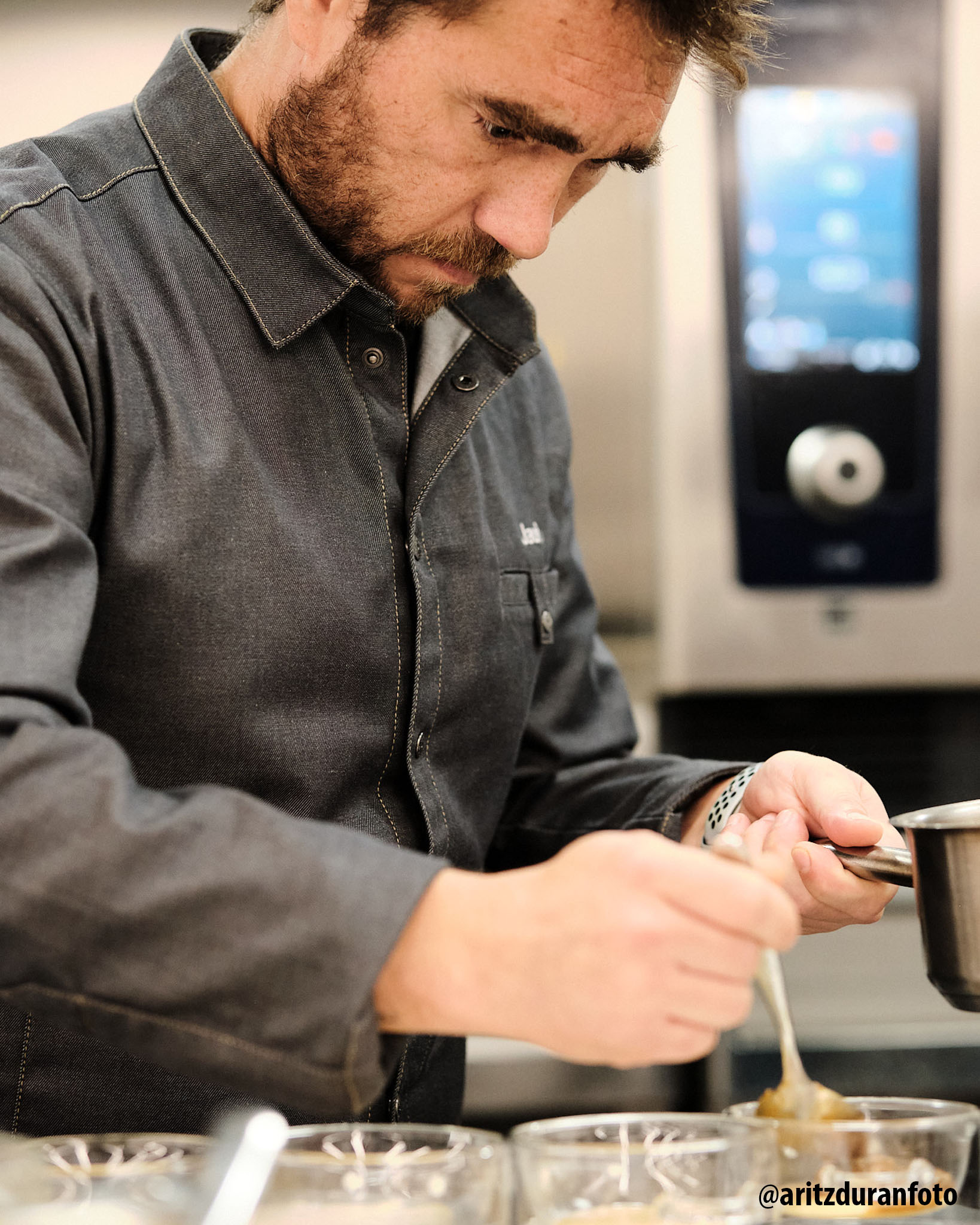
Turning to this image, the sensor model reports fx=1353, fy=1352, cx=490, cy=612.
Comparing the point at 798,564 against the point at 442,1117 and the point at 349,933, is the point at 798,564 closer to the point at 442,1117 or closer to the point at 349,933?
the point at 442,1117

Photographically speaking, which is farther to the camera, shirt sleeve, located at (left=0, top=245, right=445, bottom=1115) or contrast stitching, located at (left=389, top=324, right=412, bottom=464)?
contrast stitching, located at (left=389, top=324, right=412, bottom=464)

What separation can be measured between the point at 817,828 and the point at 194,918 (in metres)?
0.61

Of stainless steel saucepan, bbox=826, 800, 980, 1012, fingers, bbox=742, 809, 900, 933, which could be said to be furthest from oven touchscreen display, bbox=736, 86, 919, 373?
stainless steel saucepan, bbox=826, 800, 980, 1012

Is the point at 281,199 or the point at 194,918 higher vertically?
the point at 281,199

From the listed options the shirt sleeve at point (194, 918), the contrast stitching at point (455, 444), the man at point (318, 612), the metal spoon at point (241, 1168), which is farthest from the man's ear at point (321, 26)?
the metal spoon at point (241, 1168)

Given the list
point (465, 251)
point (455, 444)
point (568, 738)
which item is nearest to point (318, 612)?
point (455, 444)

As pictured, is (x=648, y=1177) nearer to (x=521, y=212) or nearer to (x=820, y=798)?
(x=820, y=798)

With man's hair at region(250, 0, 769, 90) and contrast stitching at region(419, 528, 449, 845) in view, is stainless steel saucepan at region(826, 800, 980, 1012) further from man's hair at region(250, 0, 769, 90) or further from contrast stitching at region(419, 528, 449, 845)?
man's hair at region(250, 0, 769, 90)

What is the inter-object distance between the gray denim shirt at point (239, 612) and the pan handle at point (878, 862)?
8.4 inches

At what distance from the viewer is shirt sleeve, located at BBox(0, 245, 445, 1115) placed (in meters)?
0.71

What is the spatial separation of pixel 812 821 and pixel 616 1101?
823 millimetres

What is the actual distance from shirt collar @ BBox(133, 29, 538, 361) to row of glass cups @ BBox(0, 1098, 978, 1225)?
2.03ft

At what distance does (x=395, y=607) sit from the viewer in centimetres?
111

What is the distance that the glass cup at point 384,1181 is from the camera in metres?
0.65
